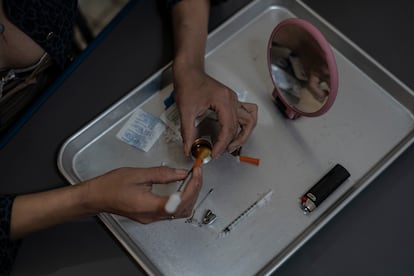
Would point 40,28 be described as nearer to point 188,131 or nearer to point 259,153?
point 188,131

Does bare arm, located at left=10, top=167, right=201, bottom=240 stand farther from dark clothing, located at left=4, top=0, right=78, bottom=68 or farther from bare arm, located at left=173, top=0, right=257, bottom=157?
dark clothing, located at left=4, top=0, right=78, bottom=68

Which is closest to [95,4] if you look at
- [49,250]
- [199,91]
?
[199,91]

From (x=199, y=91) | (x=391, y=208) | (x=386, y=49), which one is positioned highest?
(x=199, y=91)

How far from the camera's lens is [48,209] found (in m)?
0.80

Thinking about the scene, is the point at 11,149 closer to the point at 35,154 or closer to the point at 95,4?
the point at 35,154

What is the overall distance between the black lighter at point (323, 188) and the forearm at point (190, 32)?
0.31 metres

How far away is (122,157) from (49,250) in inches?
8.2

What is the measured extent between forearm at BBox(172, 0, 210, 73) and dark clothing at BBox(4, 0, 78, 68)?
0.21m

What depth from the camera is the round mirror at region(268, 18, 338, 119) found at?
806 millimetres

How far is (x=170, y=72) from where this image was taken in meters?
0.97

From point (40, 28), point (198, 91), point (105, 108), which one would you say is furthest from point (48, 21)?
point (198, 91)

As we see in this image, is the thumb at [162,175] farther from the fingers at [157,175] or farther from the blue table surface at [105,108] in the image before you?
the blue table surface at [105,108]

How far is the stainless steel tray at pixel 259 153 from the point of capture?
2.72ft

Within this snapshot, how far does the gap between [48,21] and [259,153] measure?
18.0 inches
